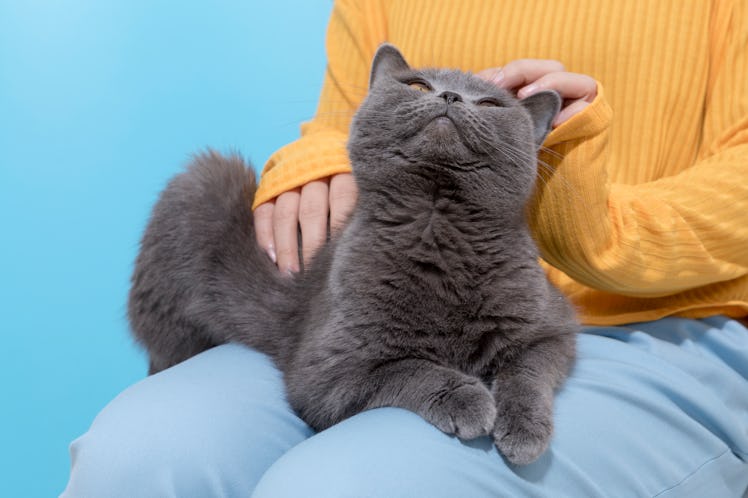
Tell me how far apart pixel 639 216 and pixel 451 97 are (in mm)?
278

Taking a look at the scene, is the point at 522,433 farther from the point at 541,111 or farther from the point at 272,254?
the point at 272,254

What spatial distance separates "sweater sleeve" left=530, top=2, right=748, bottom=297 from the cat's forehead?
10 centimetres

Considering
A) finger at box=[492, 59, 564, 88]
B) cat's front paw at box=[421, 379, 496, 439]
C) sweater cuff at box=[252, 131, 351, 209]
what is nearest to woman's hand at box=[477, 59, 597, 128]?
finger at box=[492, 59, 564, 88]

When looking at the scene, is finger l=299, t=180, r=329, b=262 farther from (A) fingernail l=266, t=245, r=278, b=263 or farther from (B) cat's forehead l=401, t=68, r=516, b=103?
(B) cat's forehead l=401, t=68, r=516, b=103

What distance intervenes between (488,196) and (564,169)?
0.11 m

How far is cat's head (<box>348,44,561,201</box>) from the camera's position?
857 mm

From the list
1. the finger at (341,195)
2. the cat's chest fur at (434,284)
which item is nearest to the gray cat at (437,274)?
the cat's chest fur at (434,284)

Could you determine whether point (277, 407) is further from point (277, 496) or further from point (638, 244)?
point (638, 244)

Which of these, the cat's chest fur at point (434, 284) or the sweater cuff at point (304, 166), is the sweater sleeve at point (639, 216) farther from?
the sweater cuff at point (304, 166)

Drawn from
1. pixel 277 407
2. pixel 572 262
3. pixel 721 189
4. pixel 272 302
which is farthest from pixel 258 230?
pixel 721 189

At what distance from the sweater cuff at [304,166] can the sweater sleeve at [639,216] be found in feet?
0.99

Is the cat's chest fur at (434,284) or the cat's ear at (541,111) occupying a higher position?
the cat's ear at (541,111)

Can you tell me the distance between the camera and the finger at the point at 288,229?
3.65 feet

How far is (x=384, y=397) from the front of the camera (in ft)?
2.71
